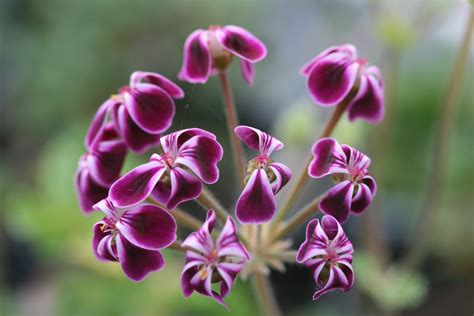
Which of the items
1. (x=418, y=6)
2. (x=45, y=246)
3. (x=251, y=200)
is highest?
(x=418, y=6)

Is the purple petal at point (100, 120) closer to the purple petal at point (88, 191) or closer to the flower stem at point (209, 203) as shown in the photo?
the purple petal at point (88, 191)

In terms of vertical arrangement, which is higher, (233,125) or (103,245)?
(233,125)

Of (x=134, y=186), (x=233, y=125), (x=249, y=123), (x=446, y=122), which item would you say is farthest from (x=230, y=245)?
(x=249, y=123)

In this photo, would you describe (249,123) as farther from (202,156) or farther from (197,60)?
(202,156)

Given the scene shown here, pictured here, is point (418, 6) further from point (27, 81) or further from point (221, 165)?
point (27, 81)

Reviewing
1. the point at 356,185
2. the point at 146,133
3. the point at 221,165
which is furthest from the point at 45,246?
the point at 356,185

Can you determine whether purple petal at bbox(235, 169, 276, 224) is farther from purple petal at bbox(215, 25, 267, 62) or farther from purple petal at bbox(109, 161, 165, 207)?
purple petal at bbox(215, 25, 267, 62)
